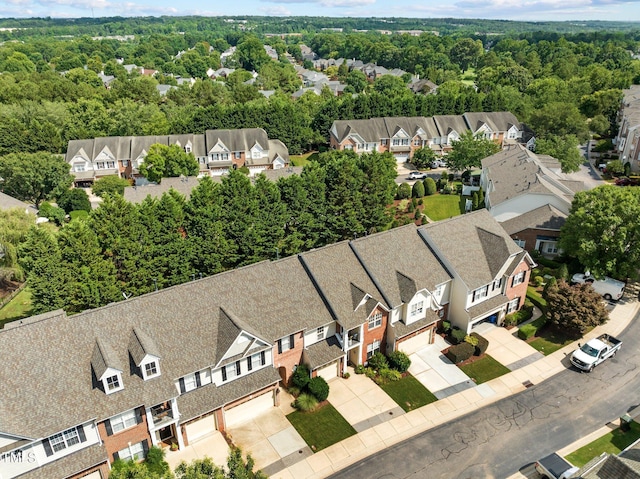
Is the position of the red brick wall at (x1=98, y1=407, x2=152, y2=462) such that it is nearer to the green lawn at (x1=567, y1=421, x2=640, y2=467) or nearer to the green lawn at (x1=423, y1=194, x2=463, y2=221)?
the green lawn at (x1=567, y1=421, x2=640, y2=467)

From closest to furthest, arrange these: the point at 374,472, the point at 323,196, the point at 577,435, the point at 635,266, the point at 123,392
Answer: the point at 123,392
the point at 374,472
the point at 577,435
the point at 635,266
the point at 323,196

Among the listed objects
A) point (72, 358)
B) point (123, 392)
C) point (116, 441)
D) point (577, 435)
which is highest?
point (72, 358)

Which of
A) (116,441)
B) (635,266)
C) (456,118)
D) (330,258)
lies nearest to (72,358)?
(116,441)

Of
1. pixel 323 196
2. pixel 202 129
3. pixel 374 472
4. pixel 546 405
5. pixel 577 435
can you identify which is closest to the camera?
pixel 374 472

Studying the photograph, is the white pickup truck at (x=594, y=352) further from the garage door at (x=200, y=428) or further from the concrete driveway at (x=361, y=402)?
the garage door at (x=200, y=428)

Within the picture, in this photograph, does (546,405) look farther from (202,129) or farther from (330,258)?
(202,129)

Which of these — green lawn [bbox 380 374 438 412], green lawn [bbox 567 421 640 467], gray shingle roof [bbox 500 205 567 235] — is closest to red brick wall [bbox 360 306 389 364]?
green lawn [bbox 380 374 438 412]

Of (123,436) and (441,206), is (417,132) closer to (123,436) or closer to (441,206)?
(441,206)
